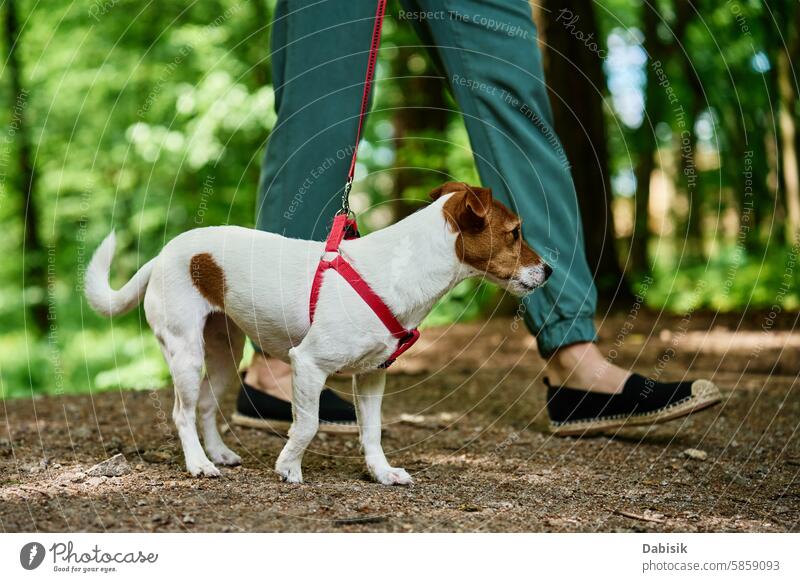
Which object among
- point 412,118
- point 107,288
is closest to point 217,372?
point 107,288

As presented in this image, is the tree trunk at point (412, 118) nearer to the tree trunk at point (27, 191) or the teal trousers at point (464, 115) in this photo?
the tree trunk at point (27, 191)

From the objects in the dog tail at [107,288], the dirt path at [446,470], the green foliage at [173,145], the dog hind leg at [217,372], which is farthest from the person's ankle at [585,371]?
the green foliage at [173,145]

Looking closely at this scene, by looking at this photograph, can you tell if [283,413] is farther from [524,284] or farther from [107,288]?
[524,284]

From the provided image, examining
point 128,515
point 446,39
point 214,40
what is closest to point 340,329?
point 128,515

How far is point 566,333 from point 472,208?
4.48 ft

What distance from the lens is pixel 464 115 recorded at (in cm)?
430

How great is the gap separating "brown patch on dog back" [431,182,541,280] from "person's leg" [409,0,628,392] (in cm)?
81

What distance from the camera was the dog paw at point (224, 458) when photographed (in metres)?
3.79

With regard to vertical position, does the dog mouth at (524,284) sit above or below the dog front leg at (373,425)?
above

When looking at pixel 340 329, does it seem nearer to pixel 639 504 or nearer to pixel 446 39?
pixel 639 504

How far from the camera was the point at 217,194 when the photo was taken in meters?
12.7
